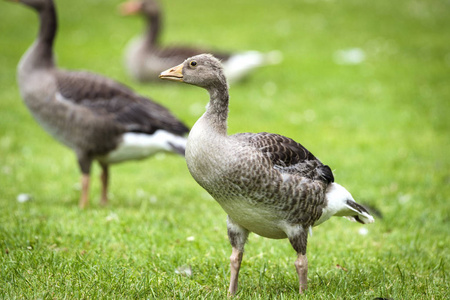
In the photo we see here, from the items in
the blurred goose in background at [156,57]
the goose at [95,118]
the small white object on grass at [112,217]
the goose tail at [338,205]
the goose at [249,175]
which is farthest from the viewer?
the blurred goose in background at [156,57]

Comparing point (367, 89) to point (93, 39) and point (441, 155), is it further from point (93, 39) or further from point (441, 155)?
point (93, 39)

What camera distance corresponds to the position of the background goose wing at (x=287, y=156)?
440 cm

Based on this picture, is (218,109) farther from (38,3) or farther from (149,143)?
(38,3)

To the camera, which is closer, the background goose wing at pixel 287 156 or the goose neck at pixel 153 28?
the background goose wing at pixel 287 156

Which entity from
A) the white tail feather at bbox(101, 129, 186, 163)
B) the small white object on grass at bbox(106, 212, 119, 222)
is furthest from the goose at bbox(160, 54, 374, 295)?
the white tail feather at bbox(101, 129, 186, 163)

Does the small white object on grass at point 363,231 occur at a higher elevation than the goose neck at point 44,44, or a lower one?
lower

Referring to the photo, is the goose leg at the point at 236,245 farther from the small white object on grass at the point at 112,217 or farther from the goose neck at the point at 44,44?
the goose neck at the point at 44,44

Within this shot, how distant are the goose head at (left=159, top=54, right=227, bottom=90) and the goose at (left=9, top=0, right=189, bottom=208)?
2.93 meters

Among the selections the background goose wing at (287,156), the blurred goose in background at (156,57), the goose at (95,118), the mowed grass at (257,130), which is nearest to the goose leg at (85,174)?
the goose at (95,118)

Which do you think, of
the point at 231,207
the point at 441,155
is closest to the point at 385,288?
the point at 231,207

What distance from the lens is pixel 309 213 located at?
449 cm

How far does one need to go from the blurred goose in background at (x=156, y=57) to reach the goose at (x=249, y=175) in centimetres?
937

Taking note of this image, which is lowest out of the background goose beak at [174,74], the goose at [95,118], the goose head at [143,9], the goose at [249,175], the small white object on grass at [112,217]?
the small white object on grass at [112,217]

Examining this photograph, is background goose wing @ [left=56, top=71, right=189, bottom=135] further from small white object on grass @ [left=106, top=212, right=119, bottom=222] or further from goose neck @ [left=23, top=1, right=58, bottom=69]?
small white object on grass @ [left=106, top=212, right=119, bottom=222]
